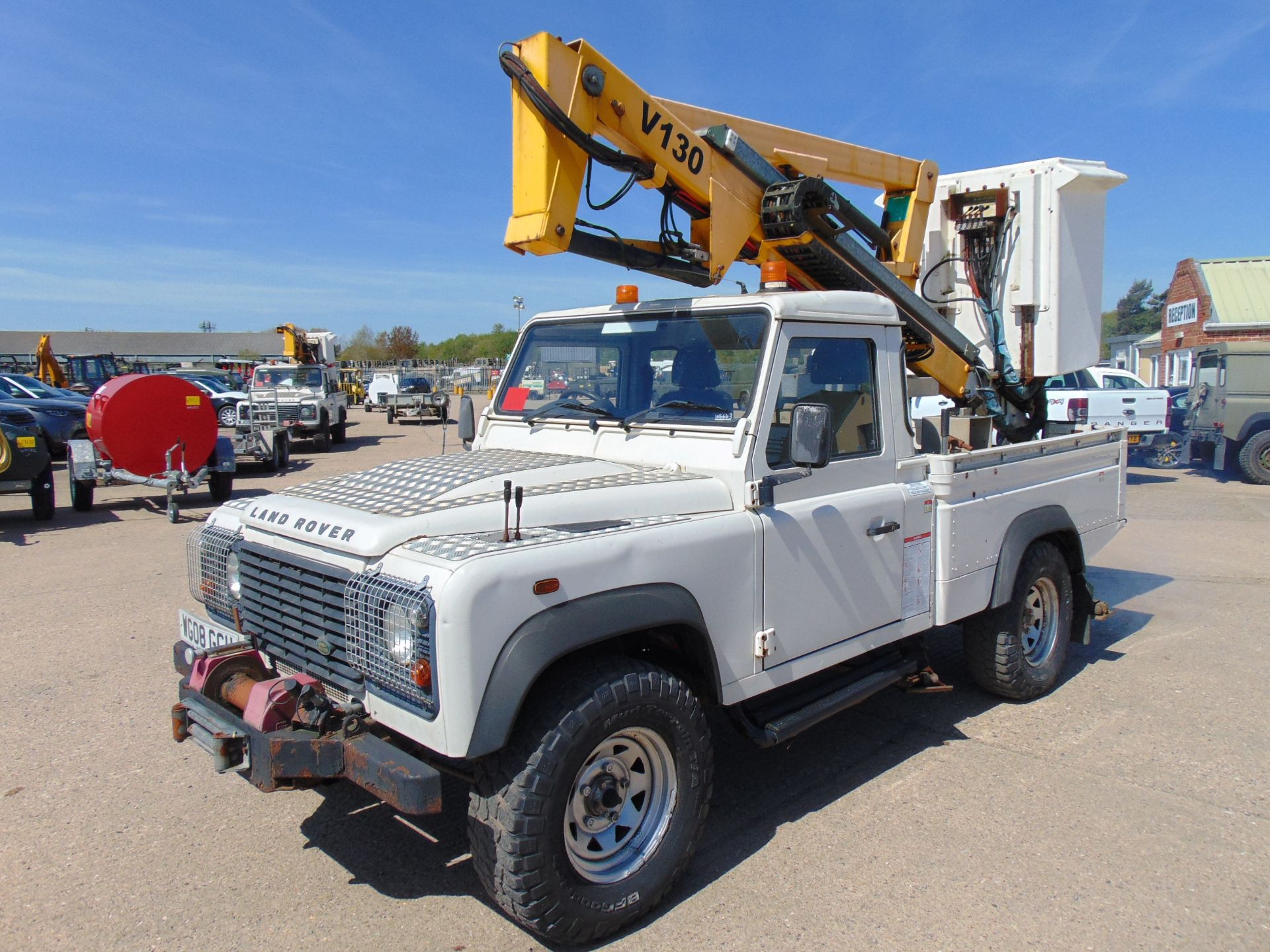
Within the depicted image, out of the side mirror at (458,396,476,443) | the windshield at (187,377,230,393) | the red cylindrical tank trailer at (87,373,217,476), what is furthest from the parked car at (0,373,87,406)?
the side mirror at (458,396,476,443)

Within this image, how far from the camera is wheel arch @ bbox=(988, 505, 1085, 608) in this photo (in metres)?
4.71

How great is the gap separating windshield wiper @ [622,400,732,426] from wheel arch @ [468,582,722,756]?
0.98 meters

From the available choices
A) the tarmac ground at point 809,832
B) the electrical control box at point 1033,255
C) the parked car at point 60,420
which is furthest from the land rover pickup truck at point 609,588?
the parked car at point 60,420

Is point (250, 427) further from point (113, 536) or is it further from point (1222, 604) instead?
point (1222, 604)

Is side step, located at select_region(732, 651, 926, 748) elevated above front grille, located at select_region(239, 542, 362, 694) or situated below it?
below

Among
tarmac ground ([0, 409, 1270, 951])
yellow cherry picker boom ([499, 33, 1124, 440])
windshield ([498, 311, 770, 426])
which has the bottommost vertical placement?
tarmac ground ([0, 409, 1270, 951])

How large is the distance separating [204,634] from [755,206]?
3.51 metres

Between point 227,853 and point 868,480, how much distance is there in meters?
3.14

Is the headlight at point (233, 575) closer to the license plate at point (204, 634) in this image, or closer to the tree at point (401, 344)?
the license plate at point (204, 634)

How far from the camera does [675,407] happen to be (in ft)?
13.0

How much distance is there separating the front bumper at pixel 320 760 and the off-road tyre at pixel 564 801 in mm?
241

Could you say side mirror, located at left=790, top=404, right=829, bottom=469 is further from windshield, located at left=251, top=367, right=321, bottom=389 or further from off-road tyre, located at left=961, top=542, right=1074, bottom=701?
windshield, located at left=251, top=367, right=321, bottom=389

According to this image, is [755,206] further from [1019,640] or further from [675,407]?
[1019,640]

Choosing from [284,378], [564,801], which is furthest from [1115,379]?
[284,378]
